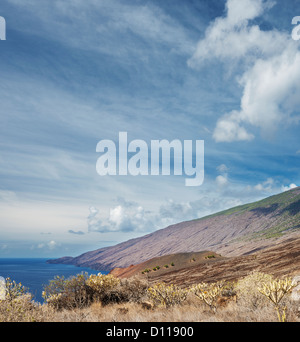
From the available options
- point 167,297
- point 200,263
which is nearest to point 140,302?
point 167,297

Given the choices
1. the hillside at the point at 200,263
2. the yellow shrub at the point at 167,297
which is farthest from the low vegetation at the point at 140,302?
the hillside at the point at 200,263

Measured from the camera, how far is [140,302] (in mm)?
14289

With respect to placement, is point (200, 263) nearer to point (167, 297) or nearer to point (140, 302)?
point (140, 302)

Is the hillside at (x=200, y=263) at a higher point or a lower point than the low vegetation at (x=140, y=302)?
lower

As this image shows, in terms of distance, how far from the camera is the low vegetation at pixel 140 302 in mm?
8172

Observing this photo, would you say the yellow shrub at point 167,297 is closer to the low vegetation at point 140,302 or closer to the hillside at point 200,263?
the low vegetation at point 140,302

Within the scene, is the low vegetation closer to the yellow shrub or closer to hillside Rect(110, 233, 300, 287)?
the yellow shrub

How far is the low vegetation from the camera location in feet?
26.8

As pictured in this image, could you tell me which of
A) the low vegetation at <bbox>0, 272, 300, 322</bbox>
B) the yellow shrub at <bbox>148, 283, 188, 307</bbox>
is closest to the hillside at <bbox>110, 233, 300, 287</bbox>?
the low vegetation at <bbox>0, 272, 300, 322</bbox>

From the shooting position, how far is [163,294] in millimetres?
12828

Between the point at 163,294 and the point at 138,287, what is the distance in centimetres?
339
